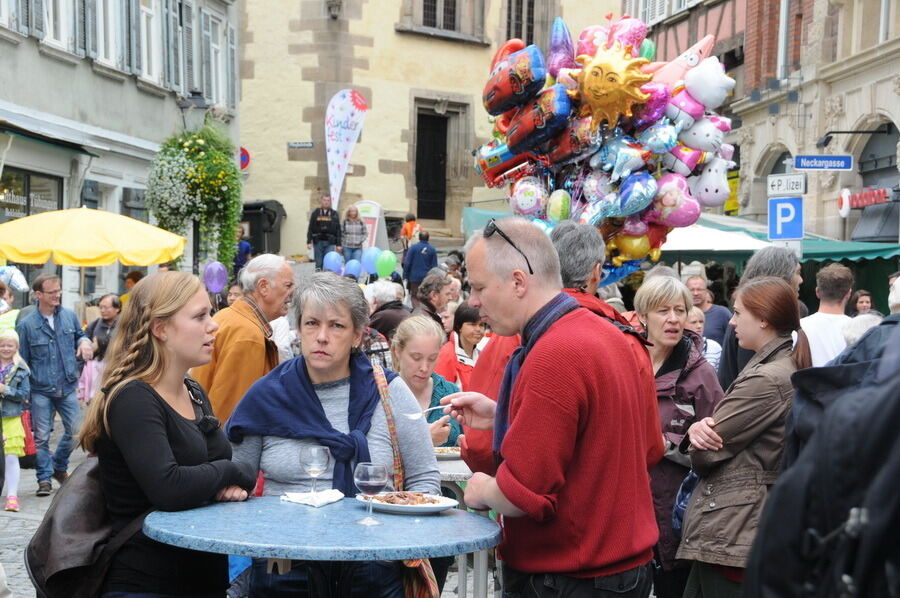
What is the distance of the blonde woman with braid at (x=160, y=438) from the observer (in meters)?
3.59

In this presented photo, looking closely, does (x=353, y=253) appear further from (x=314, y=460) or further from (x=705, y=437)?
(x=314, y=460)

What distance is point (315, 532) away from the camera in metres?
3.40

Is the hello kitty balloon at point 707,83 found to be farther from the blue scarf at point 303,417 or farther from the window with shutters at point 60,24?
the window with shutters at point 60,24

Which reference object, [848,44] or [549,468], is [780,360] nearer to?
[549,468]

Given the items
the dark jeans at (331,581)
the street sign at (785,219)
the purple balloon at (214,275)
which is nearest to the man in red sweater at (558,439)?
the dark jeans at (331,581)

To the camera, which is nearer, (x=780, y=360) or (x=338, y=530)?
(x=338, y=530)

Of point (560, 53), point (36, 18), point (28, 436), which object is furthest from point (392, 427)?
point (36, 18)

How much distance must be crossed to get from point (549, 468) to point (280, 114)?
28.5m

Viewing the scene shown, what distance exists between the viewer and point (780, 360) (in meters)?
4.45

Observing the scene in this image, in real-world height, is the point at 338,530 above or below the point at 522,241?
below

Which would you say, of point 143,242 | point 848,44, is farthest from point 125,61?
point 848,44

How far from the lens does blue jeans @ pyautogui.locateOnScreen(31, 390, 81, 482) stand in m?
10.2

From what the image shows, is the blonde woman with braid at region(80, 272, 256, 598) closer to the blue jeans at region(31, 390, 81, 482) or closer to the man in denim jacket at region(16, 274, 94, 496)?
the blue jeans at region(31, 390, 81, 482)

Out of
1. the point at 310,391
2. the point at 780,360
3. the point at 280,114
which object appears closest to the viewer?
the point at 310,391
